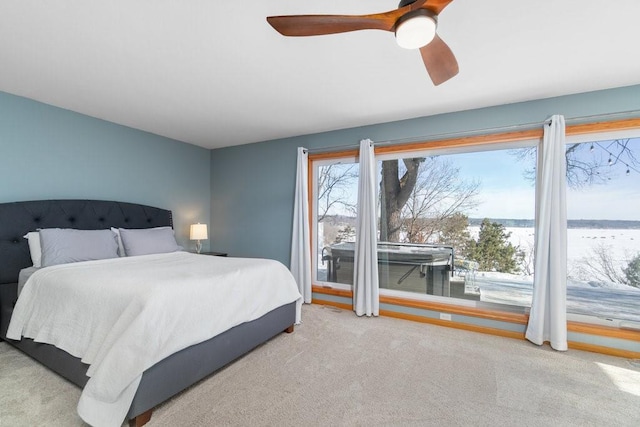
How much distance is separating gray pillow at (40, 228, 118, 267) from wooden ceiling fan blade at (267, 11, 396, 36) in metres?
2.70

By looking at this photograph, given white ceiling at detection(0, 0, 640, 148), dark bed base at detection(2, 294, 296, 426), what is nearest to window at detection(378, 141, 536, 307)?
white ceiling at detection(0, 0, 640, 148)

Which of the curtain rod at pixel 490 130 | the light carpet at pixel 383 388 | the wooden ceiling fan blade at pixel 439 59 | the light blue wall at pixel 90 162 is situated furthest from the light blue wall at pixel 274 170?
the light carpet at pixel 383 388

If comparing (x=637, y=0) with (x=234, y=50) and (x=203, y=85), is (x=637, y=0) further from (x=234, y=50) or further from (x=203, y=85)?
(x=203, y=85)

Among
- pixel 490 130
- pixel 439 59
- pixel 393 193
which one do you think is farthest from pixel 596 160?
pixel 439 59

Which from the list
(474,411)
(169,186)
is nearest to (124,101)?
(169,186)

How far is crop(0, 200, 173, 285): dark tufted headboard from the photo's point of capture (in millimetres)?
2535

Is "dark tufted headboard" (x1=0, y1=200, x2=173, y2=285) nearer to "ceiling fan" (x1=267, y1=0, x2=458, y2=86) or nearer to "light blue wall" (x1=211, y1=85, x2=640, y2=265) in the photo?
"light blue wall" (x1=211, y1=85, x2=640, y2=265)

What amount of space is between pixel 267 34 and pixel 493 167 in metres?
A: 2.62

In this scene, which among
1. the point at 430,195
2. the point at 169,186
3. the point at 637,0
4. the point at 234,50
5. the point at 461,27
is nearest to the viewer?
the point at 637,0

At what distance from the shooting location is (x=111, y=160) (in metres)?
3.41

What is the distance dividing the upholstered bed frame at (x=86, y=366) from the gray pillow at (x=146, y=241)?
386 mm

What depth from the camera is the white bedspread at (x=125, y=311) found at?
4.86ft

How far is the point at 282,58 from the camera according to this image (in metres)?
2.04

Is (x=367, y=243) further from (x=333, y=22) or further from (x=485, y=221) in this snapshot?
(x=333, y=22)
